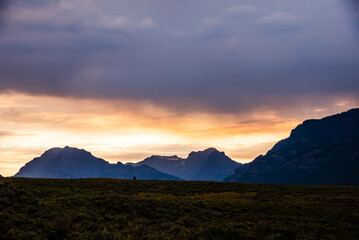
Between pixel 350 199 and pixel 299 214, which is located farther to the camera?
pixel 350 199

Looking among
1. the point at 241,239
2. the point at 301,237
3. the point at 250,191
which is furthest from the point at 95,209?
the point at 250,191

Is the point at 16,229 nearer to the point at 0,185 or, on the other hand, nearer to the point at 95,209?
the point at 95,209

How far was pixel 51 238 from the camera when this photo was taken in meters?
18.8

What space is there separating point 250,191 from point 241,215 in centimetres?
2510

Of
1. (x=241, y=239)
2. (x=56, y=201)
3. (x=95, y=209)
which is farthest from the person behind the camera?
(x=56, y=201)

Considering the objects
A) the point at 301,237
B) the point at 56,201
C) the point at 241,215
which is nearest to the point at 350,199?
the point at 241,215

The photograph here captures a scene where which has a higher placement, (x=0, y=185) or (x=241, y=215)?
(x=0, y=185)

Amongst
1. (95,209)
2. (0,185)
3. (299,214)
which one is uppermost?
(0,185)

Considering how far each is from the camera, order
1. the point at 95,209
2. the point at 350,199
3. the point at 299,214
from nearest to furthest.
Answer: the point at 95,209
the point at 299,214
the point at 350,199

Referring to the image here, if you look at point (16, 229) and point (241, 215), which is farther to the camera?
point (241, 215)

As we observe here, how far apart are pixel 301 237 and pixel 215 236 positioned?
22.0 ft

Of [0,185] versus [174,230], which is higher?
[0,185]

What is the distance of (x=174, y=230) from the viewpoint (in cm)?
2194

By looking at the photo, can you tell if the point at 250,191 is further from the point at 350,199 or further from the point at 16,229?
the point at 16,229
